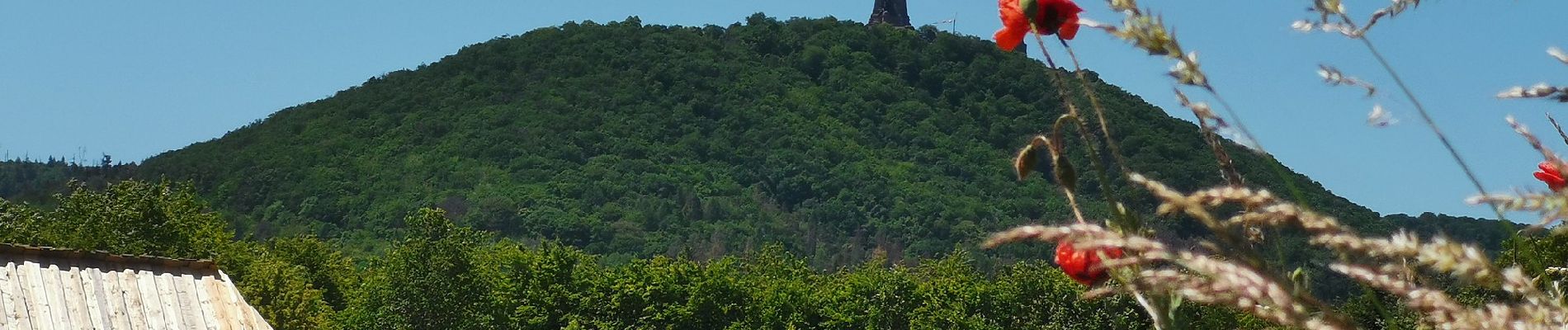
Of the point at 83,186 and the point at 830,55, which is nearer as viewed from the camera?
the point at 83,186

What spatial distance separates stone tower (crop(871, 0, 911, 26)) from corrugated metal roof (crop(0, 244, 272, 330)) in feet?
497

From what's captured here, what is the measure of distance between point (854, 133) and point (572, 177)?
22201mm

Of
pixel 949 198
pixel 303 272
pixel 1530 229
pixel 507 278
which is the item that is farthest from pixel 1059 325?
pixel 949 198

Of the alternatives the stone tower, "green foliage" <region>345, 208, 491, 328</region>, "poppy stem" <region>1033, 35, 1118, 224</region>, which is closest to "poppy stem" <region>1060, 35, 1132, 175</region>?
"poppy stem" <region>1033, 35, 1118, 224</region>

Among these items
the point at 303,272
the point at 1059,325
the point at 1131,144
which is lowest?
the point at 1059,325

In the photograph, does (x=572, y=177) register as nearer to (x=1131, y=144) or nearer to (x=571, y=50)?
(x=571, y=50)

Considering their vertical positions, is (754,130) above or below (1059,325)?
above

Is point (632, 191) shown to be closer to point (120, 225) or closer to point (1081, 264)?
point (120, 225)

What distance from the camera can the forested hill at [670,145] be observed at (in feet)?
326

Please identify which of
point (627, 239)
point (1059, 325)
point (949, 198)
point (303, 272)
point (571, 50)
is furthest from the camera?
point (571, 50)

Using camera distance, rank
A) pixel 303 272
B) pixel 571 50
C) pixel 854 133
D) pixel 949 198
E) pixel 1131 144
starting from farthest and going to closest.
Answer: pixel 571 50
pixel 854 133
pixel 949 198
pixel 303 272
pixel 1131 144

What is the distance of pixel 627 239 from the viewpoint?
97125mm

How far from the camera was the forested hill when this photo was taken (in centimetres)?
9950

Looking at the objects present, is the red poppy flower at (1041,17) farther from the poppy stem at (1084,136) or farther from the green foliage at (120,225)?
the green foliage at (120,225)
